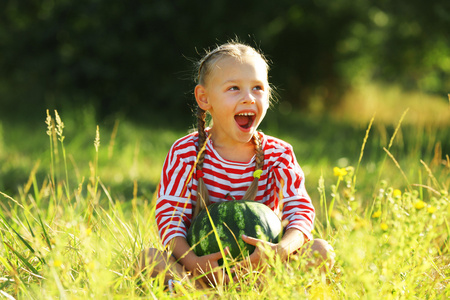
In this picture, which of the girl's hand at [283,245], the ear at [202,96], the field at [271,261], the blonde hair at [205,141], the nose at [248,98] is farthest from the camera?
the ear at [202,96]

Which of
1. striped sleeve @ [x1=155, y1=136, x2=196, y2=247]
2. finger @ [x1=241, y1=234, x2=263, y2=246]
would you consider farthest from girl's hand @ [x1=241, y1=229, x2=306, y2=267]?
striped sleeve @ [x1=155, y1=136, x2=196, y2=247]

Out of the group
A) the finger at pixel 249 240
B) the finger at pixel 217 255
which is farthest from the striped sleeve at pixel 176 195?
the finger at pixel 249 240

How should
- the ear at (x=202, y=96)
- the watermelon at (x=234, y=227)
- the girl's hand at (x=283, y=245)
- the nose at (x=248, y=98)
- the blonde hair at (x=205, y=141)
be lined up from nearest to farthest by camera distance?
the girl's hand at (x=283, y=245), the watermelon at (x=234, y=227), the nose at (x=248, y=98), the blonde hair at (x=205, y=141), the ear at (x=202, y=96)

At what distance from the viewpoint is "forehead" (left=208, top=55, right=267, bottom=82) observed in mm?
3248

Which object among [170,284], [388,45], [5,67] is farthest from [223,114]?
[388,45]

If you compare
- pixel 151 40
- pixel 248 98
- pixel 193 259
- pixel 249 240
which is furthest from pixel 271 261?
pixel 151 40

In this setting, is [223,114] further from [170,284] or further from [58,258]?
[58,258]

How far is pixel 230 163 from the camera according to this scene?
3.35m

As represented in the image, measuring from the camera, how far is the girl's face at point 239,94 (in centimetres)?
323

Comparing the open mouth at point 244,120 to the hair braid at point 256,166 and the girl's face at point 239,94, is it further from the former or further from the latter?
the hair braid at point 256,166

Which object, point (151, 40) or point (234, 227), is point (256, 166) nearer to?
point (234, 227)

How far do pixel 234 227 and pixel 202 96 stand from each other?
919 millimetres

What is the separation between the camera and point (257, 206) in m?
3.11

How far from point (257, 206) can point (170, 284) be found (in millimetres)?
669
